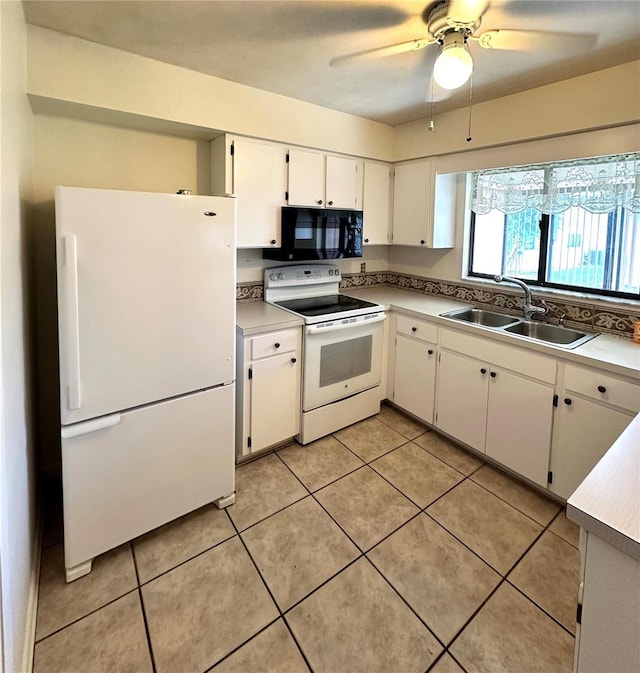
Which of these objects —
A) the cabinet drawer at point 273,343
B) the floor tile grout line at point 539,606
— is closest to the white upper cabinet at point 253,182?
the cabinet drawer at point 273,343

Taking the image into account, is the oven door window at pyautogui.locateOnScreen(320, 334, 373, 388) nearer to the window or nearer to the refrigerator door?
the refrigerator door

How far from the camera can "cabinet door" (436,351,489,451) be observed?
2490mm

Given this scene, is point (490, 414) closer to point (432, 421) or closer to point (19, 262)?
point (432, 421)

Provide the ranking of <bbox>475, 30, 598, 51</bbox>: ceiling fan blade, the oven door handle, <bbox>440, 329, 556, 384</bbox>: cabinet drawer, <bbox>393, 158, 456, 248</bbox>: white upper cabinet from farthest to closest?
<bbox>393, 158, 456, 248</bbox>: white upper cabinet
the oven door handle
<bbox>440, 329, 556, 384</bbox>: cabinet drawer
<bbox>475, 30, 598, 51</bbox>: ceiling fan blade

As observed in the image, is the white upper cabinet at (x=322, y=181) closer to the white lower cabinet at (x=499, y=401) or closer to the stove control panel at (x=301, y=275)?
the stove control panel at (x=301, y=275)

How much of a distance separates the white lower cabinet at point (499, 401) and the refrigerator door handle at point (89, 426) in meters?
2.03

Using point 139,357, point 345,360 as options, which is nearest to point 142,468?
point 139,357

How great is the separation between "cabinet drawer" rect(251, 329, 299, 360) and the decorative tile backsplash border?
2.11ft

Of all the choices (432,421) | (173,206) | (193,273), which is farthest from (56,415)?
(432,421)

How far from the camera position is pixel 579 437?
2.01 m

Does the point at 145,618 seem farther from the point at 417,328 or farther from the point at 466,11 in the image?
the point at 466,11

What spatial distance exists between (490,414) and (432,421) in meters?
0.51

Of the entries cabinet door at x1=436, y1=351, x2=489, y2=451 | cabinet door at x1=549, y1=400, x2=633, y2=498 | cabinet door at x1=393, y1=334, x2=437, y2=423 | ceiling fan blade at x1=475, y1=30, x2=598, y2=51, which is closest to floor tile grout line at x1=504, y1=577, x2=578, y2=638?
cabinet door at x1=549, y1=400, x2=633, y2=498

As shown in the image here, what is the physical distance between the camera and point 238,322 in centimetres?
240
